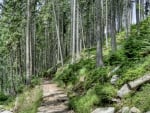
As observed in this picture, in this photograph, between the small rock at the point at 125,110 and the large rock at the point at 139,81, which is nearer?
the small rock at the point at 125,110

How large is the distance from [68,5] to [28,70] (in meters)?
34.3

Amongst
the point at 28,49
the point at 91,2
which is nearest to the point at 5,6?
the point at 91,2

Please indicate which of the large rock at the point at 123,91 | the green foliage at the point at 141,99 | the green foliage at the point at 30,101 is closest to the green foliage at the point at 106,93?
the large rock at the point at 123,91

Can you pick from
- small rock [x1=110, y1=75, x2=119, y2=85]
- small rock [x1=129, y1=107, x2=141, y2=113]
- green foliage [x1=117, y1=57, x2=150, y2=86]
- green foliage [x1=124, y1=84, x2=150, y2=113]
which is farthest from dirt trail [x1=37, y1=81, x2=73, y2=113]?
small rock [x1=129, y1=107, x2=141, y2=113]

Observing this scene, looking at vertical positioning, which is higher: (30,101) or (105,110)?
(105,110)

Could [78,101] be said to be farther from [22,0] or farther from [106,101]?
[22,0]

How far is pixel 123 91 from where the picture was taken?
1159 cm

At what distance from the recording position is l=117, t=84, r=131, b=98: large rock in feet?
37.6

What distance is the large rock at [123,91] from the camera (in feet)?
37.6

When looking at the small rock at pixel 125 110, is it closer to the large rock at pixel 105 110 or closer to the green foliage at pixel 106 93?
the large rock at pixel 105 110

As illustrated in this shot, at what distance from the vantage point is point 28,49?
70.4 ft

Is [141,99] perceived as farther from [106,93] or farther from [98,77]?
[98,77]

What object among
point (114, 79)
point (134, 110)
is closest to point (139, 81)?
point (134, 110)

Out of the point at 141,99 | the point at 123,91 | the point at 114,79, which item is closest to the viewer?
the point at 141,99
